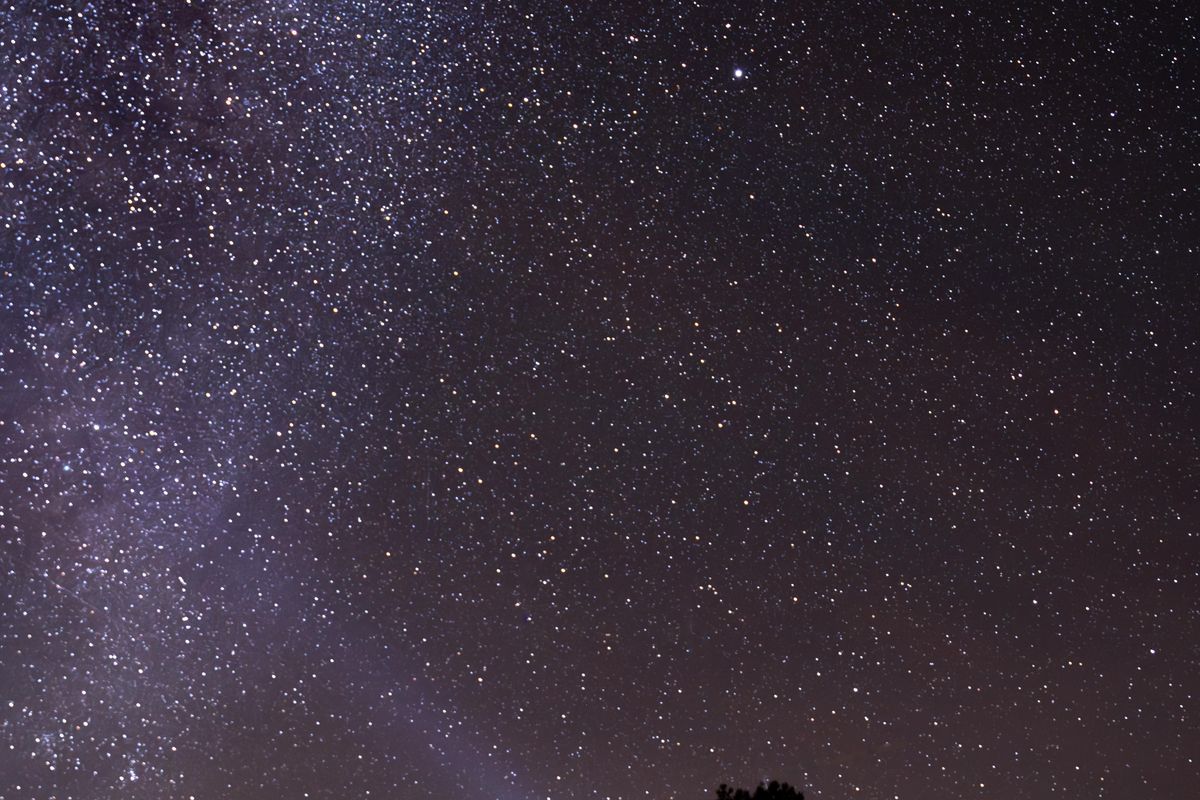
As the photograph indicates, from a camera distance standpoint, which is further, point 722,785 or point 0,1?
point 722,785

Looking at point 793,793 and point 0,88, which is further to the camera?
point 793,793

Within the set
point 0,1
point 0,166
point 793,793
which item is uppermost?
point 0,1

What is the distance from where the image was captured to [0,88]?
4.94 m

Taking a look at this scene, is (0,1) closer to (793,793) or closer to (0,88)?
(0,88)

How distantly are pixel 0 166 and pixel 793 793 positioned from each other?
5989 millimetres

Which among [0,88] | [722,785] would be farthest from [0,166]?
[722,785]

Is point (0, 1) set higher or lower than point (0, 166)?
higher

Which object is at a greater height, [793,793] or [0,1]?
[0,1]

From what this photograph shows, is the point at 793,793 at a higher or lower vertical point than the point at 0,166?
lower

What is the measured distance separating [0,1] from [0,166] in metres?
0.78

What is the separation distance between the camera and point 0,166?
16.8 feet

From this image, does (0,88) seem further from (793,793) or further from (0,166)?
(793,793)

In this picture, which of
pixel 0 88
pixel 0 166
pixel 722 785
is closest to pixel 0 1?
pixel 0 88

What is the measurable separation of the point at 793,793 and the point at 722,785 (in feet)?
1.55
